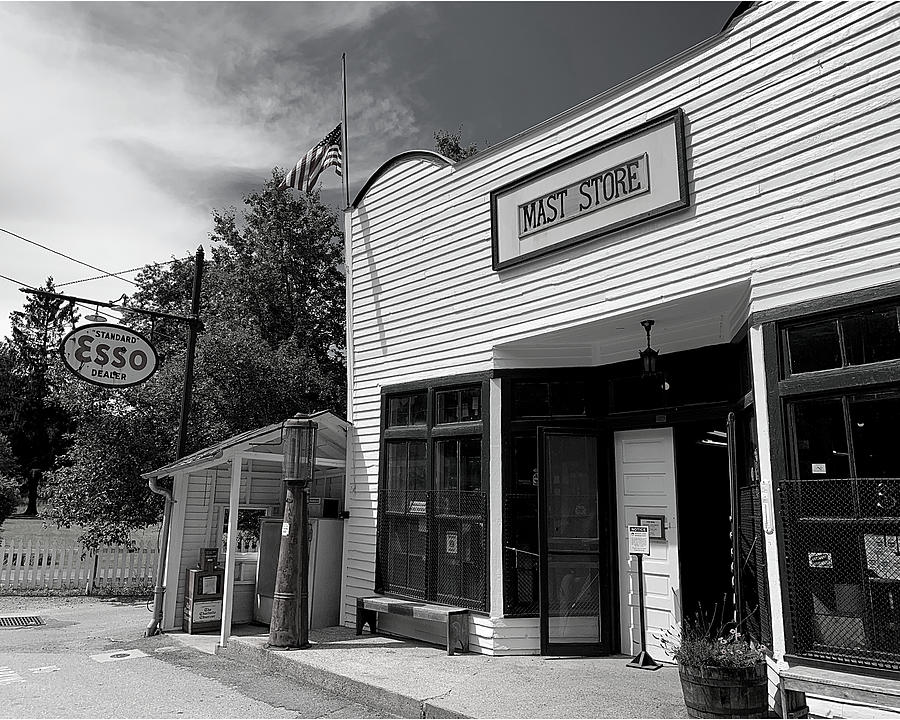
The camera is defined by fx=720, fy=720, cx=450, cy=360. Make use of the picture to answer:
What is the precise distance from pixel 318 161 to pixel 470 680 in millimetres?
7363

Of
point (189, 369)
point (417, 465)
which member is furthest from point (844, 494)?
point (189, 369)

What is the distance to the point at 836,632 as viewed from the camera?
4.60 meters

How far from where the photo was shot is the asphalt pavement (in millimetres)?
5816

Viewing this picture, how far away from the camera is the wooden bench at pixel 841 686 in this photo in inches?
164

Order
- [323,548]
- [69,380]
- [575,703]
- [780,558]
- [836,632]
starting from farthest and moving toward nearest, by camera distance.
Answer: [69,380] < [323,548] < [575,703] < [780,558] < [836,632]

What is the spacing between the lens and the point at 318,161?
10414mm

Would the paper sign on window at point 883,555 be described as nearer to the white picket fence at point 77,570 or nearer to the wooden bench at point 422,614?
the wooden bench at point 422,614

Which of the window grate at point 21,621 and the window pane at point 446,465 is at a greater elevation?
the window pane at point 446,465

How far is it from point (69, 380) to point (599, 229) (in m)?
11.5

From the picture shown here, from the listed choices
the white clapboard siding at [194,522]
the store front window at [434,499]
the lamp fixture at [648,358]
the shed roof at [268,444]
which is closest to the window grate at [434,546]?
the store front window at [434,499]

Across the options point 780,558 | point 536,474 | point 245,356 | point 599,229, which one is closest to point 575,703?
point 780,558

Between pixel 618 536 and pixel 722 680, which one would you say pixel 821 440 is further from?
pixel 618 536

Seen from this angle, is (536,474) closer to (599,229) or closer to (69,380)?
(599,229)

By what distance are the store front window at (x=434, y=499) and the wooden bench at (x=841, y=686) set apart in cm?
330
